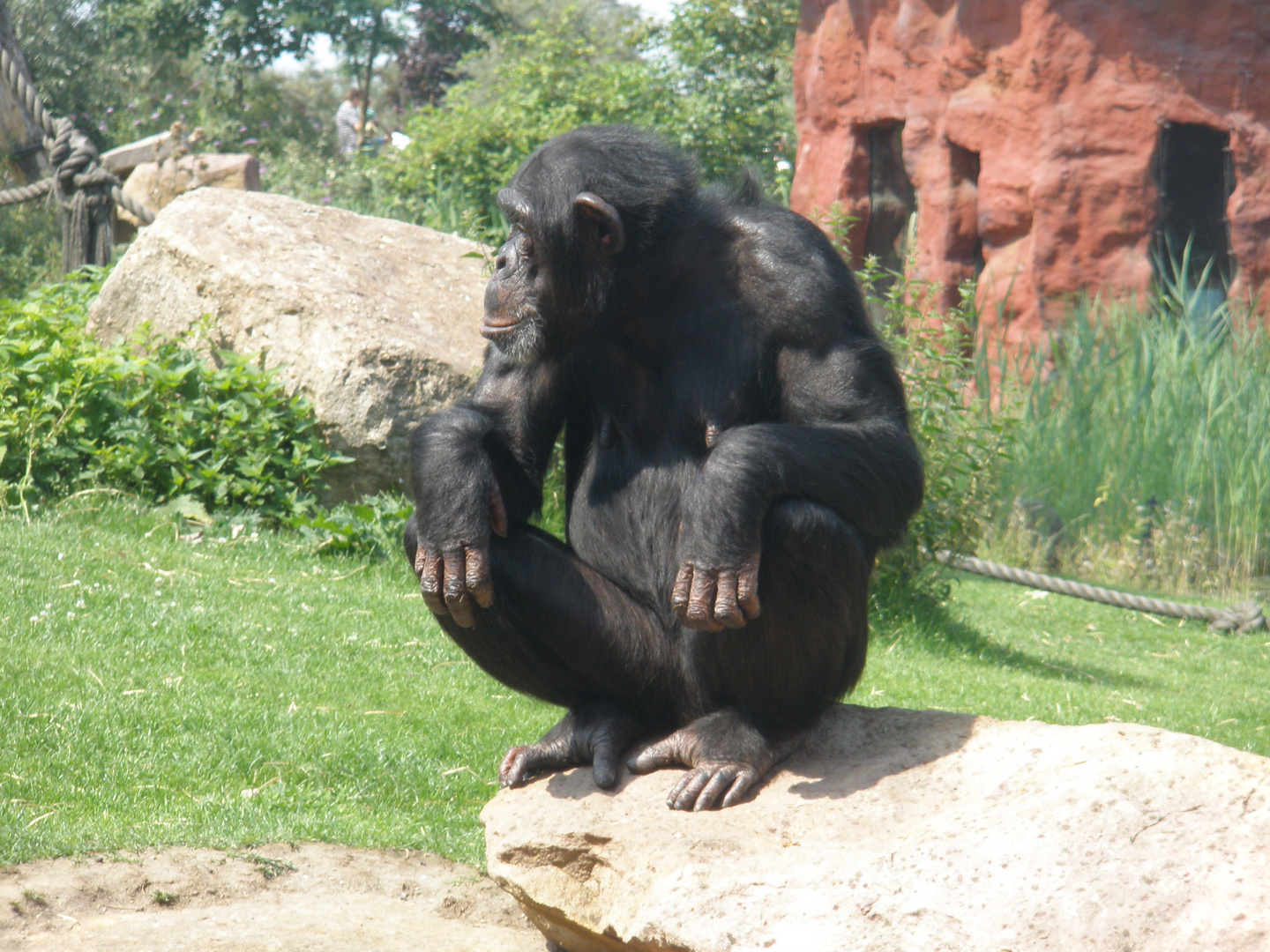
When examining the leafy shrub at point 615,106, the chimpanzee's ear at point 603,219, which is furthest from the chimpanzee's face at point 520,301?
the leafy shrub at point 615,106

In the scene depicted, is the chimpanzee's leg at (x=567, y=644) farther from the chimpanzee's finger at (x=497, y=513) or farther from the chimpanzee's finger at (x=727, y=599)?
the chimpanzee's finger at (x=727, y=599)

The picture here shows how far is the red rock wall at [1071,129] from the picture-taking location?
13.6 meters

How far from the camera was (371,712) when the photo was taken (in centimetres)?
496

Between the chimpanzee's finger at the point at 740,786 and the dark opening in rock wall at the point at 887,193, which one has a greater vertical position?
the dark opening in rock wall at the point at 887,193

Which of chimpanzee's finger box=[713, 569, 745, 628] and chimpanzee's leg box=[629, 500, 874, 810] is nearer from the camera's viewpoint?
chimpanzee's finger box=[713, 569, 745, 628]

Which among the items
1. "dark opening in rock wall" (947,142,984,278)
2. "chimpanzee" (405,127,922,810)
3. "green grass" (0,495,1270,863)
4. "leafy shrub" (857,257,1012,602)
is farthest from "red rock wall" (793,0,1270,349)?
"chimpanzee" (405,127,922,810)

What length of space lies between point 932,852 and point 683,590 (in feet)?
2.72

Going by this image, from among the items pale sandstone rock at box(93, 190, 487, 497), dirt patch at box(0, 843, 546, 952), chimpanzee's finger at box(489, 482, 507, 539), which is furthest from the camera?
pale sandstone rock at box(93, 190, 487, 497)

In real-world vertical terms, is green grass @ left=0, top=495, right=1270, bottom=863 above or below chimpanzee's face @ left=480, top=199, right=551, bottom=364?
below

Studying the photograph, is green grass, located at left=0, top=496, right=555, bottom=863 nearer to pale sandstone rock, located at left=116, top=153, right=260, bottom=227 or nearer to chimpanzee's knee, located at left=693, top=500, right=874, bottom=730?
chimpanzee's knee, located at left=693, top=500, right=874, bottom=730

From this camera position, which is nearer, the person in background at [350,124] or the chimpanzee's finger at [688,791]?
the chimpanzee's finger at [688,791]

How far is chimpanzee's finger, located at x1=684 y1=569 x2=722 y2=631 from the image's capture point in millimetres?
2988

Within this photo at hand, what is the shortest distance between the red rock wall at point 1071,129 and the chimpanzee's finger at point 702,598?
1071 cm

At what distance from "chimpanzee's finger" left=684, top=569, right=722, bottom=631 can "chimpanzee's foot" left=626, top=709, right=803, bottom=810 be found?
413 millimetres
